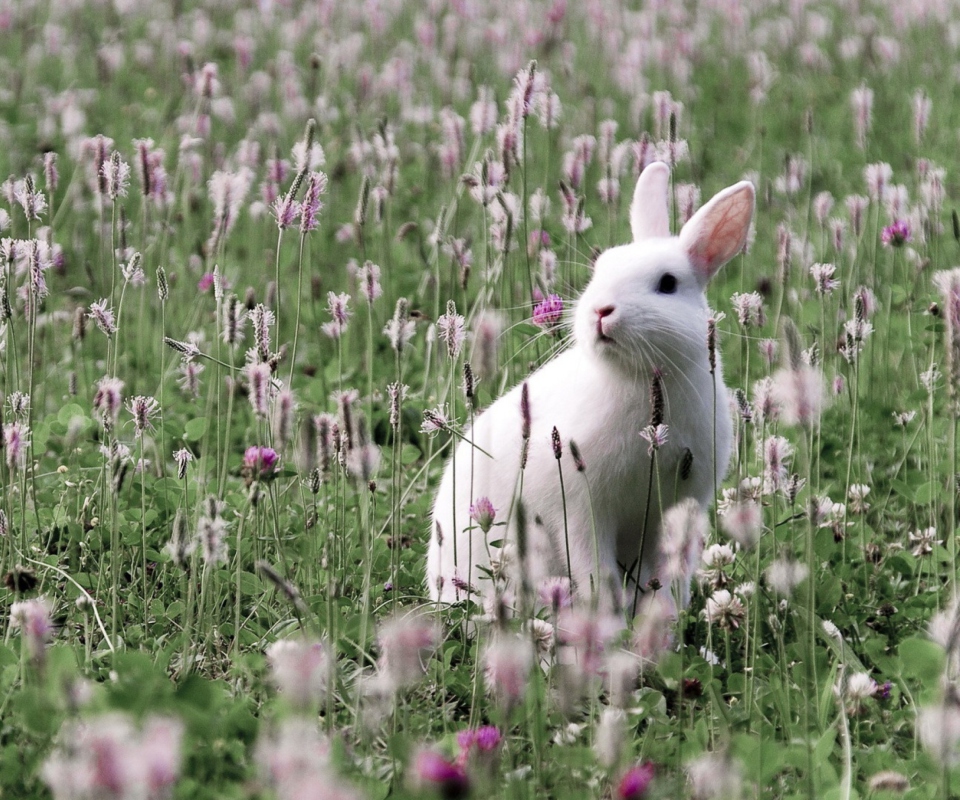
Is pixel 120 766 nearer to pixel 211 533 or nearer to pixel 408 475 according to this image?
pixel 211 533

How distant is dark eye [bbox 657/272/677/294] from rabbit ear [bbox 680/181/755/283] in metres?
0.10

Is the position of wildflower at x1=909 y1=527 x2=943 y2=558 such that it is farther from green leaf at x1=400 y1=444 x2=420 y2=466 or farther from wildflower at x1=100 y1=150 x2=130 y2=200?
wildflower at x1=100 y1=150 x2=130 y2=200

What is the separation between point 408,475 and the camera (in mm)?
4332

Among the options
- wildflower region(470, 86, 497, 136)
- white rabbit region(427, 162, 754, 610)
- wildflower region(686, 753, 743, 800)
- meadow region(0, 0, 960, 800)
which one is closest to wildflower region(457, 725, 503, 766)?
meadow region(0, 0, 960, 800)

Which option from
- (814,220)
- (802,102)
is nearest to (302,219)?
(814,220)

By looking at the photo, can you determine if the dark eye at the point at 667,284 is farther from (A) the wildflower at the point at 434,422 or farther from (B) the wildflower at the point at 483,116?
(B) the wildflower at the point at 483,116

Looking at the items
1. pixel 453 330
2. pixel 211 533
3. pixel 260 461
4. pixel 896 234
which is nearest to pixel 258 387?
pixel 260 461

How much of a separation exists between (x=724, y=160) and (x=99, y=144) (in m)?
5.03

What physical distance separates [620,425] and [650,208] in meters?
0.67

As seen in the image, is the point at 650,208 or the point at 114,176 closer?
the point at 114,176

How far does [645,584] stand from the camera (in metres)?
3.34

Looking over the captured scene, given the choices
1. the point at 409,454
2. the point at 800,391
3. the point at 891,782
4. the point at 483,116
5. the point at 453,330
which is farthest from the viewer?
the point at 409,454

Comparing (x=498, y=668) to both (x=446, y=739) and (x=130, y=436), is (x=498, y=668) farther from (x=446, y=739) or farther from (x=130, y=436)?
(x=130, y=436)

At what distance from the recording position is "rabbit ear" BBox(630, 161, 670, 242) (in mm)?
3454
